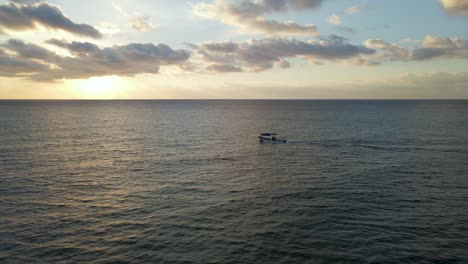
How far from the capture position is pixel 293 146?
88.8 meters

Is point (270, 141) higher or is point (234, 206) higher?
point (270, 141)

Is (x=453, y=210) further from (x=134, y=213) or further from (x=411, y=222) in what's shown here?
(x=134, y=213)

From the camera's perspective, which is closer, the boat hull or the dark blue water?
the dark blue water

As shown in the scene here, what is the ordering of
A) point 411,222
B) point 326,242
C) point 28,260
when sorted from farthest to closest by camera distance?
point 411,222 → point 326,242 → point 28,260

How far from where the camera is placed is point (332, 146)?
3415 inches

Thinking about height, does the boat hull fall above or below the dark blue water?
above

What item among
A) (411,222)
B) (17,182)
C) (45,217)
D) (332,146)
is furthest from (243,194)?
(332,146)

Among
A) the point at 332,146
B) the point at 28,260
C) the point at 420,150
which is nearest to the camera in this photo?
the point at 28,260

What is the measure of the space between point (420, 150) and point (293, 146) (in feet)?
103

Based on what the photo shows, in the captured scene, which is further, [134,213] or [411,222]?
[134,213]

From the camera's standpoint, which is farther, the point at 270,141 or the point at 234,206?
the point at 270,141

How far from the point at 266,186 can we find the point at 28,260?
32.2 m

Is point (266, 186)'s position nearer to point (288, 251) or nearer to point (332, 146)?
point (288, 251)

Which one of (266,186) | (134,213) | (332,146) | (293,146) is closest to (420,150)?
(332,146)
